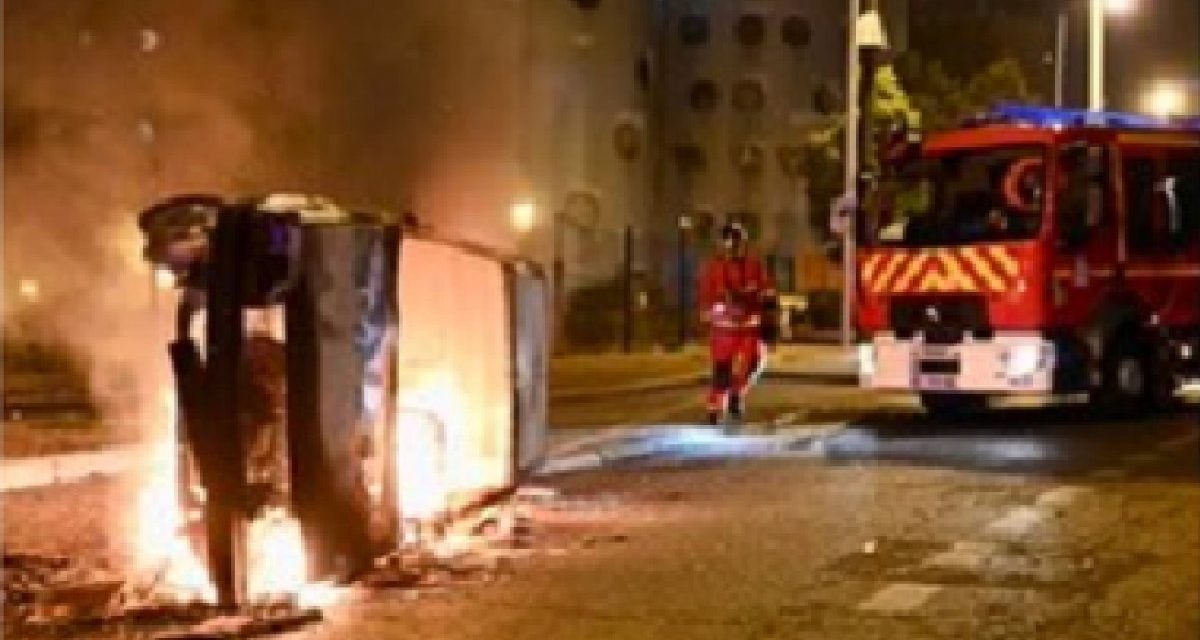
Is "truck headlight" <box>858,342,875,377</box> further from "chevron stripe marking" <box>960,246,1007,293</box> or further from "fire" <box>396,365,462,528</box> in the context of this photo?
"fire" <box>396,365,462,528</box>

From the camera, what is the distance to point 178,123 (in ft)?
29.9

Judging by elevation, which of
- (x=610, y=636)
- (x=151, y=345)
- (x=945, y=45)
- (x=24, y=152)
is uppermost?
(x=945, y=45)

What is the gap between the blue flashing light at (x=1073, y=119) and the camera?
53.3 ft

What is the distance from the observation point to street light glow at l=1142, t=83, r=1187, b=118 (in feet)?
119

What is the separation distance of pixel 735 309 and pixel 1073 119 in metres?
3.23

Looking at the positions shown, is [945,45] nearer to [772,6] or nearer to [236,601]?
[772,6]

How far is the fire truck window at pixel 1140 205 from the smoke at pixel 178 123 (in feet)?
24.5

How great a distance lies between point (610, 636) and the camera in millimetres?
7008

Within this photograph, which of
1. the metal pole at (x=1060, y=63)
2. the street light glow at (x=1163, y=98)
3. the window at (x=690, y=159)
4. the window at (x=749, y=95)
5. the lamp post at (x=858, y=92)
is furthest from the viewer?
the window at (x=749, y=95)

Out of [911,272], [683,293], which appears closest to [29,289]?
[911,272]

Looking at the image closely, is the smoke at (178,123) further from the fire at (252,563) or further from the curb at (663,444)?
the curb at (663,444)

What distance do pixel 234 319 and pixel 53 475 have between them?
13.7ft

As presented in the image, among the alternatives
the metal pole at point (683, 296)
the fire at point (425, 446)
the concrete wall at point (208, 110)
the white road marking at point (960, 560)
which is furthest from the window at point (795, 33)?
the white road marking at point (960, 560)

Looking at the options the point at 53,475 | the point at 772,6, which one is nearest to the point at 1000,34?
the point at 772,6
